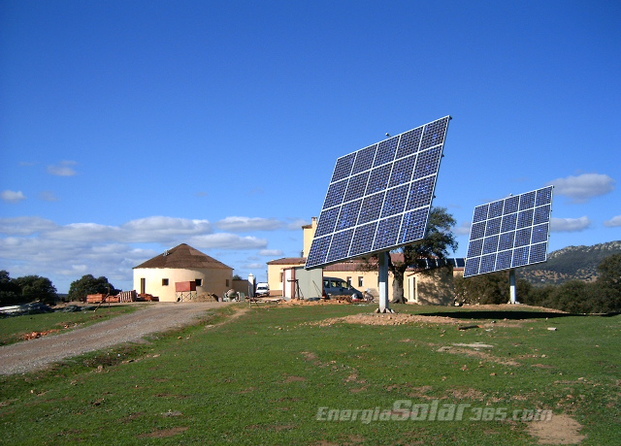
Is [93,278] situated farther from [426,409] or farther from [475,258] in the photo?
[426,409]

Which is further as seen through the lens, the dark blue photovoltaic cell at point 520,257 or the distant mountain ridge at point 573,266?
the distant mountain ridge at point 573,266

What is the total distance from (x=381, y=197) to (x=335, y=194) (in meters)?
3.69

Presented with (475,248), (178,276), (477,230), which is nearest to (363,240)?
(475,248)

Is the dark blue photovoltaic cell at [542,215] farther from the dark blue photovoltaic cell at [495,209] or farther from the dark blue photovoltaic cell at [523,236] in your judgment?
the dark blue photovoltaic cell at [495,209]

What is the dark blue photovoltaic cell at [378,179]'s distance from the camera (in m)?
27.0

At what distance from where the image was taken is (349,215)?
2772cm

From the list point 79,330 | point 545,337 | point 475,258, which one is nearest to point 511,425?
point 545,337

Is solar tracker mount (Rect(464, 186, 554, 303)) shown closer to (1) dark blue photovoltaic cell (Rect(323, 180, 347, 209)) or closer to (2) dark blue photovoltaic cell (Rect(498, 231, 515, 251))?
(2) dark blue photovoltaic cell (Rect(498, 231, 515, 251))

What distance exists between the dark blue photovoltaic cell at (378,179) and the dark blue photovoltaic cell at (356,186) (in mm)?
363

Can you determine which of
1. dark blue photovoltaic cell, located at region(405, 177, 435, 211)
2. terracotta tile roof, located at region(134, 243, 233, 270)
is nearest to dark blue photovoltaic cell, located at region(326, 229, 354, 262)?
dark blue photovoltaic cell, located at region(405, 177, 435, 211)

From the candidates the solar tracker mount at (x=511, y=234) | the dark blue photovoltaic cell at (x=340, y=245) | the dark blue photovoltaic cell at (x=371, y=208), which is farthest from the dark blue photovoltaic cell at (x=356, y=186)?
the solar tracker mount at (x=511, y=234)

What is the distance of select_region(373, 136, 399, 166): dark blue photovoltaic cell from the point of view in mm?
27797

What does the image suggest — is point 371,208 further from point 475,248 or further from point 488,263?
point 475,248

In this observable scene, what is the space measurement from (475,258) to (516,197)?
473 centimetres
